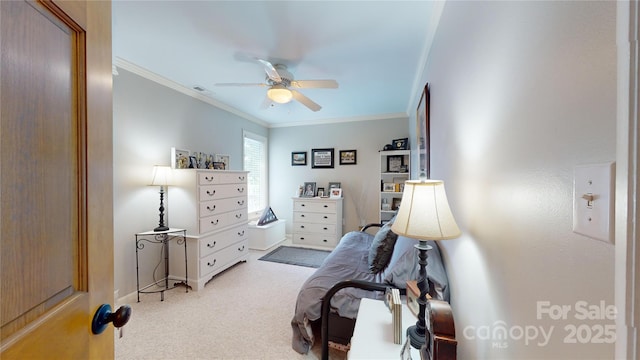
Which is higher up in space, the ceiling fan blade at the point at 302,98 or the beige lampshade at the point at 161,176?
the ceiling fan blade at the point at 302,98

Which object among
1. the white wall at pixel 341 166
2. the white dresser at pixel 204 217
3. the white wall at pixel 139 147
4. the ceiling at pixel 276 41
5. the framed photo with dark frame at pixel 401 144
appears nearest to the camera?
the ceiling at pixel 276 41

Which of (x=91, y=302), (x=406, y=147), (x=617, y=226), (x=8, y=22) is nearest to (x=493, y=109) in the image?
(x=617, y=226)

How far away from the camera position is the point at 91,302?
0.58 m

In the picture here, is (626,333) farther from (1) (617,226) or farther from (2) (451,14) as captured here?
(2) (451,14)

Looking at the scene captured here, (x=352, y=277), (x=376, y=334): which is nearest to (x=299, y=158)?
(x=352, y=277)

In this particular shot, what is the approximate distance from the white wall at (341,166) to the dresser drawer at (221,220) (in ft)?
4.93

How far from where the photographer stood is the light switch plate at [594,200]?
Answer: 0.33 m

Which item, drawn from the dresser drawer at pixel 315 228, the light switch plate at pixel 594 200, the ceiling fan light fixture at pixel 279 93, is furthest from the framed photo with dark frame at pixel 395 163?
the light switch plate at pixel 594 200

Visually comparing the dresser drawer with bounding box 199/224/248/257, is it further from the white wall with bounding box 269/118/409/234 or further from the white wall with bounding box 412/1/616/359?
the white wall with bounding box 412/1/616/359

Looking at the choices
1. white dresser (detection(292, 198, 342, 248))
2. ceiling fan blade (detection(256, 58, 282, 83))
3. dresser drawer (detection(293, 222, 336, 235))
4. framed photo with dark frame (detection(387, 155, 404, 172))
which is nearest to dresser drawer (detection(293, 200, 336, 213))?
white dresser (detection(292, 198, 342, 248))

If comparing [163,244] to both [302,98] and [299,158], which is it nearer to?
[302,98]

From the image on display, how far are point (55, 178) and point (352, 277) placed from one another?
1.76 m

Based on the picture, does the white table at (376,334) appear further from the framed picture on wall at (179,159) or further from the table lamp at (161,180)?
the framed picture on wall at (179,159)

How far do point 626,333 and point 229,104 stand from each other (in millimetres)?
4132
